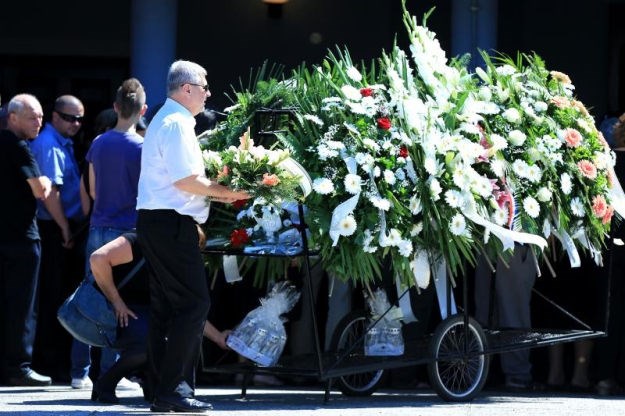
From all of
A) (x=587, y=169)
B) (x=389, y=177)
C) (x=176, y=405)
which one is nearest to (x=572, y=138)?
(x=587, y=169)

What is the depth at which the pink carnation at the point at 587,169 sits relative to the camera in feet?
30.3

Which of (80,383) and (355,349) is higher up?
(355,349)

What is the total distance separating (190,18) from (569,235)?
7121 millimetres

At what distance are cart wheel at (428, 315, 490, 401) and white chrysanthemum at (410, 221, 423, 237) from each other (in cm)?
71

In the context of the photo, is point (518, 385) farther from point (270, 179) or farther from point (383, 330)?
point (270, 179)

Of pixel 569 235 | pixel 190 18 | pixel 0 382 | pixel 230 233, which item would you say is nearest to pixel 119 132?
pixel 230 233

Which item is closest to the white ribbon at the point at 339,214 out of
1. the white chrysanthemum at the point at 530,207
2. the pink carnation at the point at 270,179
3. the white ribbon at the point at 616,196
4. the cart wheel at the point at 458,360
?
the pink carnation at the point at 270,179

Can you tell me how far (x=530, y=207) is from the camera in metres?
8.95

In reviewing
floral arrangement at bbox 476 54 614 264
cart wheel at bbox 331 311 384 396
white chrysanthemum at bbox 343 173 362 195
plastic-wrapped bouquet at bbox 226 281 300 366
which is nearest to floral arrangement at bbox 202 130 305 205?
white chrysanthemum at bbox 343 173 362 195

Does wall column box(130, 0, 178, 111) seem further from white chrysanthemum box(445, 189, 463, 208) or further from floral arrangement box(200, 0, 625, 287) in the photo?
white chrysanthemum box(445, 189, 463, 208)

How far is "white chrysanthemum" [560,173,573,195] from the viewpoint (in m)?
9.11

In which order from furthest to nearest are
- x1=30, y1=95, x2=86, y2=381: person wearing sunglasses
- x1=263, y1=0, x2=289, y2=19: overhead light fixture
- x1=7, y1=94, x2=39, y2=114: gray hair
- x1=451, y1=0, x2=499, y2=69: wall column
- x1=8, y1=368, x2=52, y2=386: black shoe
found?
x1=263, y1=0, x2=289, y2=19: overhead light fixture
x1=451, y1=0, x2=499, y2=69: wall column
x1=30, y1=95, x2=86, y2=381: person wearing sunglasses
x1=8, y1=368, x2=52, y2=386: black shoe
x1=7, y1=94, x2=39, y2=114: gray hair

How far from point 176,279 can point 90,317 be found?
0.88m

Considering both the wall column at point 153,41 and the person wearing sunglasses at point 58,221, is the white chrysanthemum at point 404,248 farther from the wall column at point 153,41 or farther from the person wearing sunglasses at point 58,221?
the wall column at point 153,41
